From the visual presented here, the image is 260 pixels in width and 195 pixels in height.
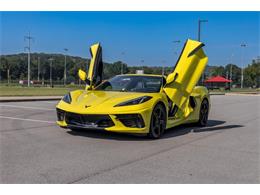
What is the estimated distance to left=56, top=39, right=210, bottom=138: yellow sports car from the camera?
22.4ft

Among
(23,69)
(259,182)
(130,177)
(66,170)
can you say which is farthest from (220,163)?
(23,69)

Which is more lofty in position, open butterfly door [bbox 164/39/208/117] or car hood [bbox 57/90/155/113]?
open butterfly door [bbox 164/39/208/117]

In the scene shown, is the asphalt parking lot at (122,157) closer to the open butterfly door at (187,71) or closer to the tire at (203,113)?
the open butterfly door at (187,71)

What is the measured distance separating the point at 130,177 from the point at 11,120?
19.6ft

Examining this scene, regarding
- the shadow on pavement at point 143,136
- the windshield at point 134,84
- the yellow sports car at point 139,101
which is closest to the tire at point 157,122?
the yellow sports car at point 139,101

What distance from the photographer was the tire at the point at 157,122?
726cm

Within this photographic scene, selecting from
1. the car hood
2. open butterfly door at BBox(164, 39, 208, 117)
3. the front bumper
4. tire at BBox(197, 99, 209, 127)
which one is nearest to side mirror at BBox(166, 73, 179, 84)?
open butterfly door at BBox(164, 39, 208, 117)

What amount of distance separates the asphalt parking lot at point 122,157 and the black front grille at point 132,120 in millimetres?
344

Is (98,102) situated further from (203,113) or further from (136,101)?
(203,113)

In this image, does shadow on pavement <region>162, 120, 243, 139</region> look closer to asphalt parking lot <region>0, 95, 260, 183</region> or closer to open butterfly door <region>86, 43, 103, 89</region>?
asphalt parking lot <region>0, 95, 260, 183</region>

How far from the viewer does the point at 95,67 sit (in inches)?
337

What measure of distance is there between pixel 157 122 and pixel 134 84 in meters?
1.17

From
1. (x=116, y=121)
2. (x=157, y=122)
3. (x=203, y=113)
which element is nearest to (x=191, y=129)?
(x=203, y=113)

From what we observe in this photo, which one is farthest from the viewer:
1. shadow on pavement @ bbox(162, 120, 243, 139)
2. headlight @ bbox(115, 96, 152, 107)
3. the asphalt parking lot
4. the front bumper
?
shadow on pavement @ bbox(162, 120, 243, 139)
